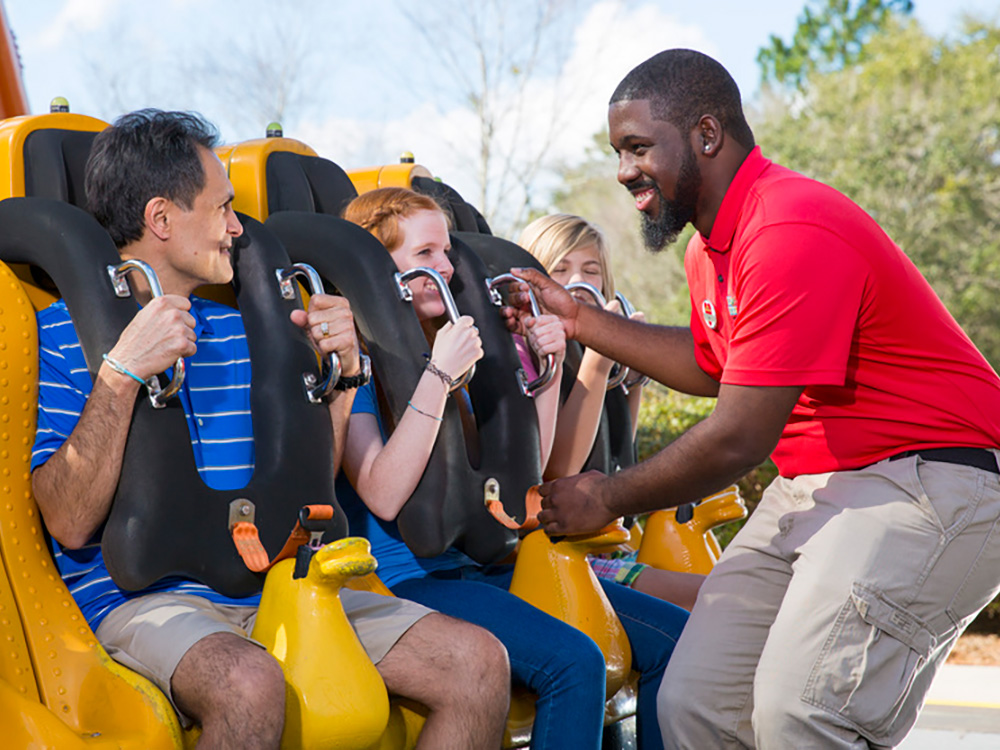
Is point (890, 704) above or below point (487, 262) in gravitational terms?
below

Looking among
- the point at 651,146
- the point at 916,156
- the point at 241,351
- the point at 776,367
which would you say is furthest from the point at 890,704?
the point at 916,156

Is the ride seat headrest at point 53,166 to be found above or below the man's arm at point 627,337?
above

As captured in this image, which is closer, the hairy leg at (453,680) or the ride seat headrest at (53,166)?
the hairy leg at (453,680)

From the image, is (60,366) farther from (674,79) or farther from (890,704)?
(890,704)

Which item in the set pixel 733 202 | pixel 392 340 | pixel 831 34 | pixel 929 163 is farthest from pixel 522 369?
pixel 831 34

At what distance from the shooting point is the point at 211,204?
221cm

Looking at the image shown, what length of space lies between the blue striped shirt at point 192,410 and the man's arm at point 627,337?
29.9 inches

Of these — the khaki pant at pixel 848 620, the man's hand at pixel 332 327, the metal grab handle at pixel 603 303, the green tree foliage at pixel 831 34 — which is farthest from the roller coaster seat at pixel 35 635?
the green tree foliage at pixel 831 34

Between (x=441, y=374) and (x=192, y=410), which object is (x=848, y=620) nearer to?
(x=441, y=374)

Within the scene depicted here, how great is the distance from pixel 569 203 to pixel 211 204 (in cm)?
1492

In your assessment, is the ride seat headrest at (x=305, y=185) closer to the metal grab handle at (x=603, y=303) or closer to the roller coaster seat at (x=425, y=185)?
the roller coaster seat at (x=425, y=185)

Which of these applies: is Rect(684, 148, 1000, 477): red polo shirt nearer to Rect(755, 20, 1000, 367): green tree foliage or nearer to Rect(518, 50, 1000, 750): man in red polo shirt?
Rect(518, 50, 1000, 750): man in red polo shirt

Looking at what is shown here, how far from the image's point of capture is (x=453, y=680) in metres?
1.95

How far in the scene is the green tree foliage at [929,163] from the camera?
11.6 meters
